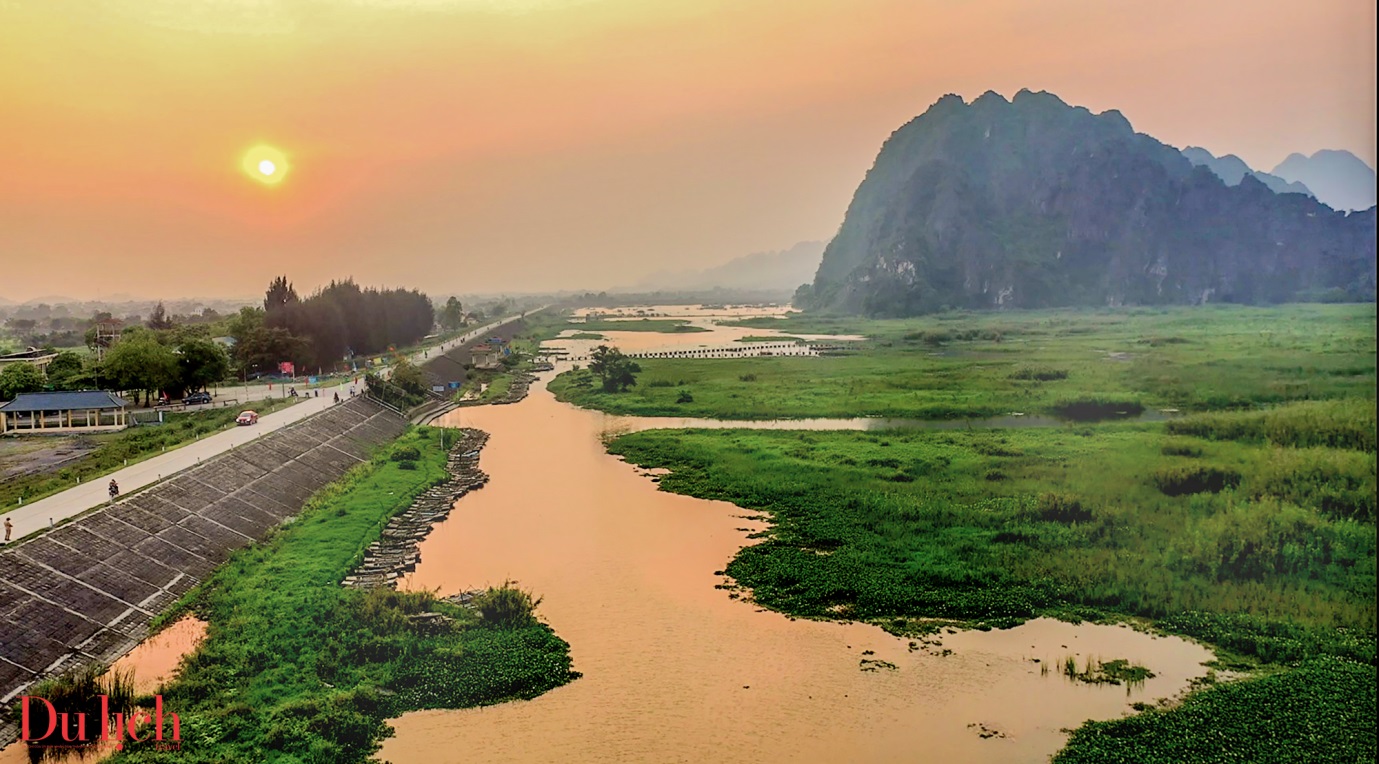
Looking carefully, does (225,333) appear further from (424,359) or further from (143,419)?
(143,419)

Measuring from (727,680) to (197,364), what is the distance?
3470 centimetres

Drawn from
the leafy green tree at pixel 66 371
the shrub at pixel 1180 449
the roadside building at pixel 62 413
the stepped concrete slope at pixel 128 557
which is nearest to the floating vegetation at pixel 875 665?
the stepped concrete slope at pixel 128 557

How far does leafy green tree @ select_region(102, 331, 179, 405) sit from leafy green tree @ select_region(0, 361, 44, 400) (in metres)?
3.10

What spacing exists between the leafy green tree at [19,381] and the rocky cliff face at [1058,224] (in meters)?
84.0

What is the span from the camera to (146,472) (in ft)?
73.7

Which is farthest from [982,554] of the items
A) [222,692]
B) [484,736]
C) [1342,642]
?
[222,692]

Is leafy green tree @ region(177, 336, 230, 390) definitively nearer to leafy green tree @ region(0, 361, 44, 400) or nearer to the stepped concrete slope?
leafy green tree @ region(0, 361, 44, 400)

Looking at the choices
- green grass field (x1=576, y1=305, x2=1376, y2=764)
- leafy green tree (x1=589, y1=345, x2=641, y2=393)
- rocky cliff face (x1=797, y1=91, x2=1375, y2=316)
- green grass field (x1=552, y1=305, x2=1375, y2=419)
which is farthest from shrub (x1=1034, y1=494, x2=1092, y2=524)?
rocky cliff face (x1=797, y1=91, x2=1375, y2=316)

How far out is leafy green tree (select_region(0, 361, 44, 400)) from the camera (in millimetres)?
34312

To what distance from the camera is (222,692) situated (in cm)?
1316

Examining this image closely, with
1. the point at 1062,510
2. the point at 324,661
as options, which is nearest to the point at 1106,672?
the point at 1062,510

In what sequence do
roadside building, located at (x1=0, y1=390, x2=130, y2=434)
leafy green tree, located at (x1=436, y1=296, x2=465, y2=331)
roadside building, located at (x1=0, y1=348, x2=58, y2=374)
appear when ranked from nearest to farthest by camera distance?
roadside building, located at (x1=0, y1=390, x2=130, y2=434), roadside building, located at (x1=0, y1=348, x2=58, y2=374), leafy green tree, located at (x1=436, y1=296, x2=465, y2=331)

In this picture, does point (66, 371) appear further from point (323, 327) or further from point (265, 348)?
point (323, 327)

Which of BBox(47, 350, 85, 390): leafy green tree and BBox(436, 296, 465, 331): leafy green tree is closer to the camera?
BBox(47, 350, 85, 390): leafy green tree
